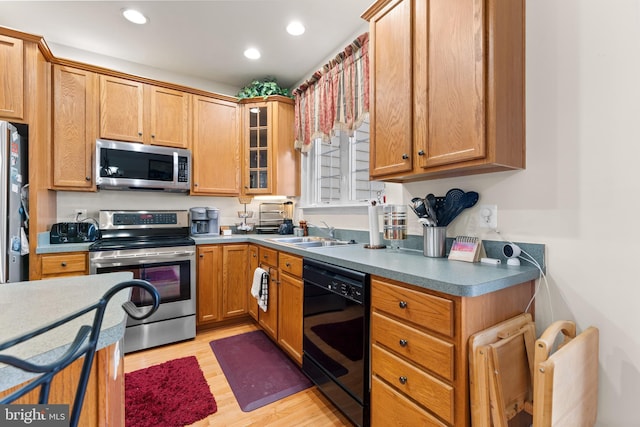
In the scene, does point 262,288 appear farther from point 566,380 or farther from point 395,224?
point 566,380

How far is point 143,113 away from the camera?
2852 millimetres

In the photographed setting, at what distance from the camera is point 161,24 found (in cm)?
243

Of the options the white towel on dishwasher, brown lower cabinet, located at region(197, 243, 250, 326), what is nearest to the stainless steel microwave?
brown lower cabinet, located at region(197, 243, 250, 326)

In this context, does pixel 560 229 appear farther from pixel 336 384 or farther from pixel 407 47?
pixel 336 384

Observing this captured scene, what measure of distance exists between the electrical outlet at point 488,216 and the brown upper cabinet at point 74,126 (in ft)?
10.6

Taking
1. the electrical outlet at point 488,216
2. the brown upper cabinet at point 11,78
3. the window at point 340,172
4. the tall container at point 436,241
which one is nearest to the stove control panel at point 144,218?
the brown upper cabinet at point 11,78

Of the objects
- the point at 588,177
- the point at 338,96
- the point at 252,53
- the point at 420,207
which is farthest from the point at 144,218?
the point at 588,177

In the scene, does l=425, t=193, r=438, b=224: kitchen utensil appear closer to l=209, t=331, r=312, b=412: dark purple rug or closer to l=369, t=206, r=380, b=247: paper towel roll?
l=369, t=206, r=380, b=247: paper towel roll

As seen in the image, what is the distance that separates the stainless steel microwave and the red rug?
65.6 inches

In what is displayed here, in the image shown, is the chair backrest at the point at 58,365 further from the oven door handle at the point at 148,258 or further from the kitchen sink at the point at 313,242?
the oven door handle at the point at 148,258

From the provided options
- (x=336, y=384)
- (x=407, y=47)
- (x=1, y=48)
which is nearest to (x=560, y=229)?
(x=407, y=47)

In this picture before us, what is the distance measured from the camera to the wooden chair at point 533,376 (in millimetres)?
938

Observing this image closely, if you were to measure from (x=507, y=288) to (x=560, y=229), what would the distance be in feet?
1.26

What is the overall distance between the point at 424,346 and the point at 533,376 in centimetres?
38
